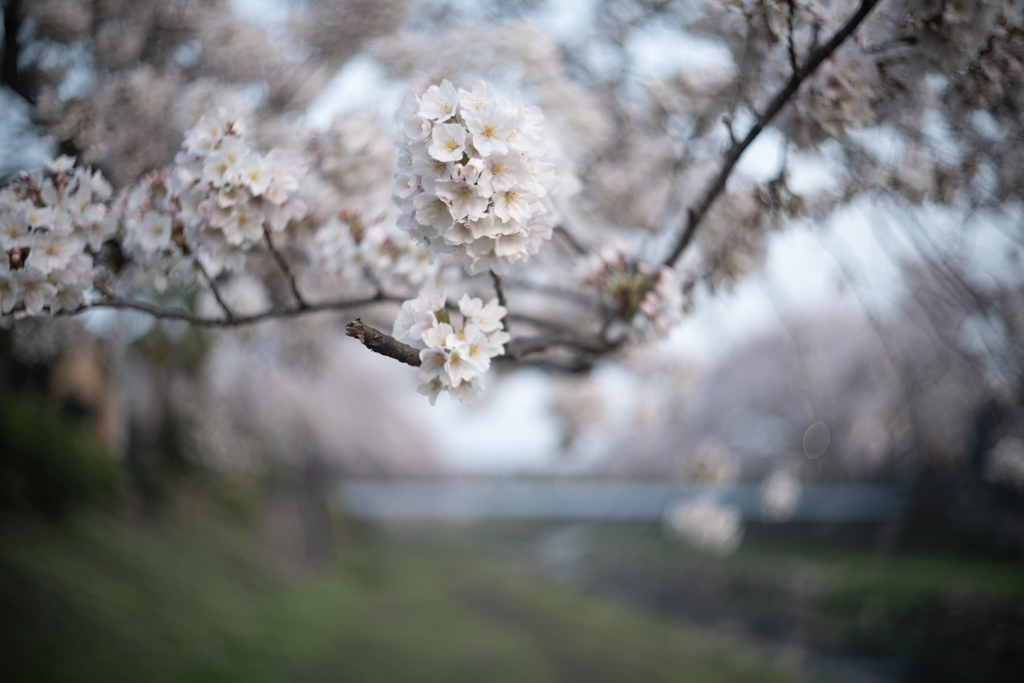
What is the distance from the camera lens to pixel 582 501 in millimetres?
24703

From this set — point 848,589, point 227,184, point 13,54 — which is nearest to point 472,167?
point 227,184

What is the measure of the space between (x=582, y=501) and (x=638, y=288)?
23.9 meters

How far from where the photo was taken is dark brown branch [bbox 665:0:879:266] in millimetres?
1430

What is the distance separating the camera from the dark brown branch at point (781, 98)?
1430mm

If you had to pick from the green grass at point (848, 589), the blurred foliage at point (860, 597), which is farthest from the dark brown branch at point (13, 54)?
the green grass at point (848, 589)

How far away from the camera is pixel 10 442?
5113 mm

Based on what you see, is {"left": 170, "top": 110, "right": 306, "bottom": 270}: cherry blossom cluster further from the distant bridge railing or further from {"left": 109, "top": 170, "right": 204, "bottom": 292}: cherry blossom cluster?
the distant bridge railing

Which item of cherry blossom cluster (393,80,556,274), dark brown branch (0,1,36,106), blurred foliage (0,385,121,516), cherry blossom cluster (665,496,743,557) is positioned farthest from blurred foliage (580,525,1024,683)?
dark brown branch (0,1,36,106)

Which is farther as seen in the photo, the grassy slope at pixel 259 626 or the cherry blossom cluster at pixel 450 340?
the grassy slope at pixel 259 626

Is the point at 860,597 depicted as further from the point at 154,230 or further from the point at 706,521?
the point at 154,230

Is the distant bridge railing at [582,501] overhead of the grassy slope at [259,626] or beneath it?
overhead

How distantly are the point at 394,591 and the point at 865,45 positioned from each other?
34.4ft

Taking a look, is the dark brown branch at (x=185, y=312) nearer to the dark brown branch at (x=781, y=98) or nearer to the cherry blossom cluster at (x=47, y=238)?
the cherry blossom cluster at (x=47, y=238)

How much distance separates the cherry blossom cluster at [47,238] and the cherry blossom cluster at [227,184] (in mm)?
235
